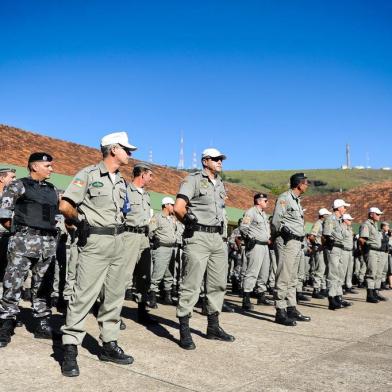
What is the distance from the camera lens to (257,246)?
8.20 m

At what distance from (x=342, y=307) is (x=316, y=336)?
3.09 m

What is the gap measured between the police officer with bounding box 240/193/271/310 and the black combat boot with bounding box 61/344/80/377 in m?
4.36

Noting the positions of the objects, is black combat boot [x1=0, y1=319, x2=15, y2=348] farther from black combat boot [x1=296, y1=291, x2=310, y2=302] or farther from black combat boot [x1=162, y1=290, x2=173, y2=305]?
black combat boot [x1=296, y1=291, x2=310, y2=302]

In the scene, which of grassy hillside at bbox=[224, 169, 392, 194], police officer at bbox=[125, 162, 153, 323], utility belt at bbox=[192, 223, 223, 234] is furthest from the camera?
grassy hillside at bbox=[224, 169, 392, 194]

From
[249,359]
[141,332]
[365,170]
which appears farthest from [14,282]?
[365,170]

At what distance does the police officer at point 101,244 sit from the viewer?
3938mm

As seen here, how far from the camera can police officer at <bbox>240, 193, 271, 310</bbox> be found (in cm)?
799

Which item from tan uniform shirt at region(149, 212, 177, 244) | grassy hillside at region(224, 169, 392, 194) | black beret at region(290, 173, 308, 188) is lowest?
tan uniform shirt at region(149, 212, 177, 244)

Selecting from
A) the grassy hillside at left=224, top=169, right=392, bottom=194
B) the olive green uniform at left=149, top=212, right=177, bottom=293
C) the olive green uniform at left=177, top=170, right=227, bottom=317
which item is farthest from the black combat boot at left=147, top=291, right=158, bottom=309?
the grassy hillside at left=224, top=169, right=392, bottom=194

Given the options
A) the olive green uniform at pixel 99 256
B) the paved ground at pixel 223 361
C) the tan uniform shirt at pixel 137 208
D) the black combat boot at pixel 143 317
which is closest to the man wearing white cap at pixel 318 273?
the paved ground at pixel 223 361

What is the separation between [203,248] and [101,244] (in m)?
1.34

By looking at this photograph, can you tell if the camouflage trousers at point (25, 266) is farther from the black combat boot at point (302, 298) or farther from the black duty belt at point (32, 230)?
the black combat boot at point (302, 298)

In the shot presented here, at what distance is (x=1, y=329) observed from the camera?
4.51 m

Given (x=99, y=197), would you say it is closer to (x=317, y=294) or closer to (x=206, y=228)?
(x=206, y=228)
